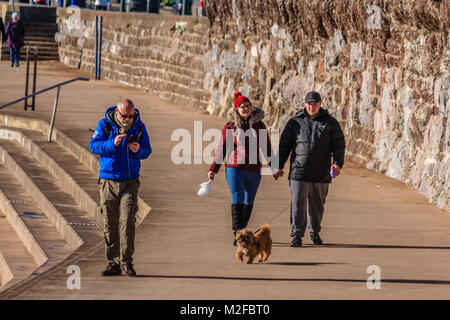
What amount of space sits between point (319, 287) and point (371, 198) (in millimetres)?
4577

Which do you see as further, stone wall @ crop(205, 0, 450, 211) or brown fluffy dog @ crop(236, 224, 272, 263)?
stone wall @ crop(205, 0, 450, 211)

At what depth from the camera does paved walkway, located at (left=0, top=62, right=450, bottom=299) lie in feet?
27.4

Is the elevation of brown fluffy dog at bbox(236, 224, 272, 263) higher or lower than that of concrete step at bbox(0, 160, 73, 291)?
higher

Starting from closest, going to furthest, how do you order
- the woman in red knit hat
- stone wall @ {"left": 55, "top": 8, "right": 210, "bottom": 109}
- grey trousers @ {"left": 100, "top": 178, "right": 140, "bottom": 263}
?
1. grey trousers @ {"left": 100, "top": 178, "right": 140, "bottom": 263}
2. the woman in red knit hat
3. stone wall @ {"left": 55, "top": 8, "right": 210, "bottom": 109}

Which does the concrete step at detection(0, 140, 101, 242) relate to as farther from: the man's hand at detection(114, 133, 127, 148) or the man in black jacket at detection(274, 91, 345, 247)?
the man's hand at detection(114, 133, 127, 148)

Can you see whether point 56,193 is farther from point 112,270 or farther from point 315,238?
point 112,270

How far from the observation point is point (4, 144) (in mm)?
19141

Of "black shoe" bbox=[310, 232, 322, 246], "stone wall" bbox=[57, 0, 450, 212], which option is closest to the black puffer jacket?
"black shoe" bbox=[310, 232, 322, 246]

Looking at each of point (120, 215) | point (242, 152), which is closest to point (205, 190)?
point (242, 152)

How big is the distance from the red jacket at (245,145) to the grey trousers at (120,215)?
4.64 ft

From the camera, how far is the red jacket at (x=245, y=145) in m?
10.0

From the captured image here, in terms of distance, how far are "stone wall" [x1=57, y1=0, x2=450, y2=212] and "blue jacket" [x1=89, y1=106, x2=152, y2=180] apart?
176 inches
